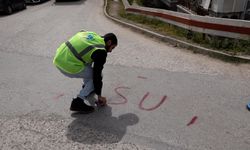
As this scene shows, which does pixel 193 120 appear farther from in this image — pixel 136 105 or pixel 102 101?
pixel 102 101

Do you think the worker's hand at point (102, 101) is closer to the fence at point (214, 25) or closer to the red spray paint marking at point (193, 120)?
the red spray paint marking at point (193, 120)

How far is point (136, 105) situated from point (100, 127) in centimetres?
83

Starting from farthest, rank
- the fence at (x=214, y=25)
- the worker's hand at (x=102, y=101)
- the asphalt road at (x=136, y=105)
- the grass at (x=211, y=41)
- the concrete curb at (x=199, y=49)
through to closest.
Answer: the fence at (x=214, y=25), the grass at (x=211, y=41), the concrete curb at (x=199, y=49), the worker's hand at (x=102, y=101), the asphalt road at (x=136, y=105)

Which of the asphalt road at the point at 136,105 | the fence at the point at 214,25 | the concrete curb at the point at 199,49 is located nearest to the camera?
the asphalt road at the point at 136,105

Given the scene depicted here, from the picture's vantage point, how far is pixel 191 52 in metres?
6.72

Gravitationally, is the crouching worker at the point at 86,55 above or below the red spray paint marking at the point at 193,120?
above

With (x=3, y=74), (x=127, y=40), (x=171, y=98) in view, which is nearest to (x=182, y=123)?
(x=171, y=98)

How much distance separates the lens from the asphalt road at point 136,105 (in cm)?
348

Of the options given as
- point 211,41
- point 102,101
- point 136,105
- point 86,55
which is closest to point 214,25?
point 211,41

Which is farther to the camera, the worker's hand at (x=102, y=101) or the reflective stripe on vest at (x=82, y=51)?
the worker's hand at (x=102, y=101)

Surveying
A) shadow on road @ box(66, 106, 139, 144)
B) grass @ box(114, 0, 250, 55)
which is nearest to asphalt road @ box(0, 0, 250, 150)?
shadow on road @ box(66, 106, 139, 144)

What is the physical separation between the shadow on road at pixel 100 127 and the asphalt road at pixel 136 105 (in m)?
0.01

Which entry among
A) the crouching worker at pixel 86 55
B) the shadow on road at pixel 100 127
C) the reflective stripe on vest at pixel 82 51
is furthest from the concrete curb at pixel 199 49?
the reflective stripe on vest at pixel 82 51

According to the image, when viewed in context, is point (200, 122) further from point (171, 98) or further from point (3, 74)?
point (3, 74)
